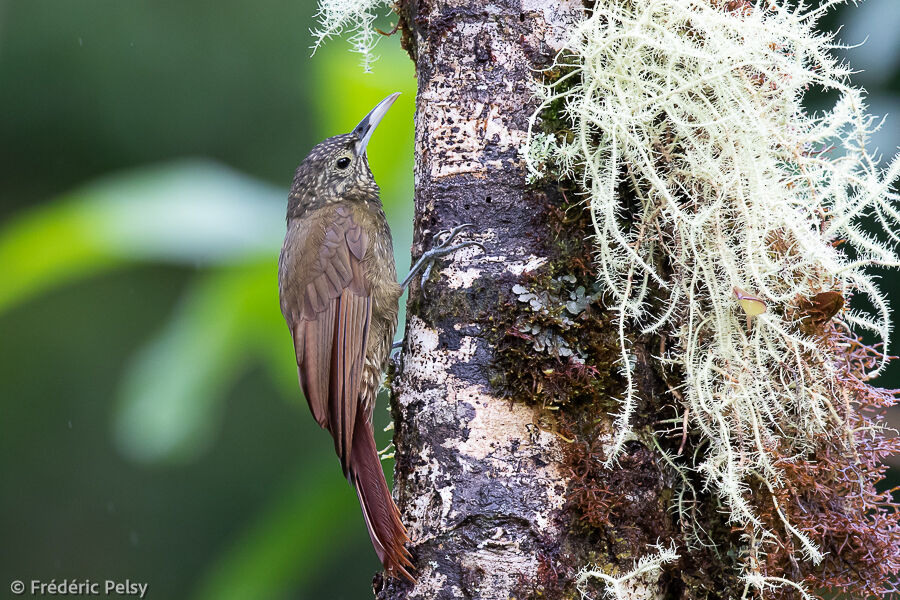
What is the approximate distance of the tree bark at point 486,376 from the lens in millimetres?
1767

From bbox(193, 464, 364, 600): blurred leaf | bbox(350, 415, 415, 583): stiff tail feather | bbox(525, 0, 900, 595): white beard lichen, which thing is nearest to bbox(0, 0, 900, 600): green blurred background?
bbox(193, 464, 364, 600): blurred leaf

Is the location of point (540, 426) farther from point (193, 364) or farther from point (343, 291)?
point (193, 364)

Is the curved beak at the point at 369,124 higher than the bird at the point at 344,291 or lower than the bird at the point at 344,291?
higher

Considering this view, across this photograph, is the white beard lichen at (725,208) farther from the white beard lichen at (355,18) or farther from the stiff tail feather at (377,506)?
the white beard lichen at (355,18)

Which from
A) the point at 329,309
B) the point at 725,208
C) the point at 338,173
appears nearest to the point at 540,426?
the point at 725,208

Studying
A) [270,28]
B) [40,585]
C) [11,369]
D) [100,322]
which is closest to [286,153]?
[270,28]

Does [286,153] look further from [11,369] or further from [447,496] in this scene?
[447,496]

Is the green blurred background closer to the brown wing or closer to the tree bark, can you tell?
the brown wing

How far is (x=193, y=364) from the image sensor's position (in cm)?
257

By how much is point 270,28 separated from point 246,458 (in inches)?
131

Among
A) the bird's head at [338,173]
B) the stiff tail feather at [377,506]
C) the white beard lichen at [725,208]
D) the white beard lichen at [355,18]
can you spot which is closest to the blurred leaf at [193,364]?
the bird's head at [338,173]

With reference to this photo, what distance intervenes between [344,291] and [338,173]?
1.42ft

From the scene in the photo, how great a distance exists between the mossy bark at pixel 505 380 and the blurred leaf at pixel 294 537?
915mm

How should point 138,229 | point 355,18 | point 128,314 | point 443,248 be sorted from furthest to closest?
point 128,314 < point 138,229 < point 355,18 < point 443,248
